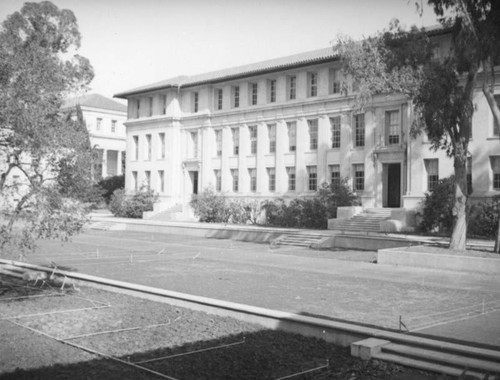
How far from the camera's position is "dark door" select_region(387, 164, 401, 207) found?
1419 inches

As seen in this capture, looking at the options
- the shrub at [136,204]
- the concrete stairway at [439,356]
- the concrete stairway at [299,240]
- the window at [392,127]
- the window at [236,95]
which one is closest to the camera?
the concrete stairway at [439,356]

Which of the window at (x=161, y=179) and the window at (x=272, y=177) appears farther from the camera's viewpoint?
the window at (x=161, y=179)

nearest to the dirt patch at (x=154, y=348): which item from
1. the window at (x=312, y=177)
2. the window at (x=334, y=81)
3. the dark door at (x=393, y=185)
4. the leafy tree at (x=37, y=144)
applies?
the leafy tree at (x=37, y=144)

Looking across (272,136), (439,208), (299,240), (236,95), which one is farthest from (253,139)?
(439,208)

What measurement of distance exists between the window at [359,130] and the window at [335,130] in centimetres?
142

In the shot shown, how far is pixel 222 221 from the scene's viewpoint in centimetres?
4216

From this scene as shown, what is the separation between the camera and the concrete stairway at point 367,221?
32969 millimetres

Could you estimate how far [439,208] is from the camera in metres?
30.7

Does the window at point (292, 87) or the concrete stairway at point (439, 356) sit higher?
the window at point (292, 87)

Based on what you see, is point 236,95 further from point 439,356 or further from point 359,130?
point 439,356

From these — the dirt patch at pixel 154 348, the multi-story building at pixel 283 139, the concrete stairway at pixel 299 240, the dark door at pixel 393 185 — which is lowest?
the dirt patch at pixel 154 348

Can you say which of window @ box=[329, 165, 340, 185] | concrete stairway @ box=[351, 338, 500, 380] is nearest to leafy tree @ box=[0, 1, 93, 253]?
concrete stairway @ box=[351, 338, 500, 380]

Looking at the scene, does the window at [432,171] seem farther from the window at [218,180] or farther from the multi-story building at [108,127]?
the multi-story building at [108,127]

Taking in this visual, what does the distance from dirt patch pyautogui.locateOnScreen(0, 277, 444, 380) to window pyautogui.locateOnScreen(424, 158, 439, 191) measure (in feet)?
81.2
